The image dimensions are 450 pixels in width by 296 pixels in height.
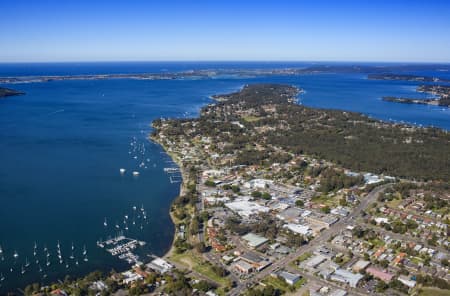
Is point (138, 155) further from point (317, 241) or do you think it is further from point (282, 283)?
point (282, 283)

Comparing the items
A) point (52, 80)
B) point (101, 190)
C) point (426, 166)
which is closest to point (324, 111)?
point (426, 166)

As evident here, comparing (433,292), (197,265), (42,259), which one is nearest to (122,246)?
(42,259)

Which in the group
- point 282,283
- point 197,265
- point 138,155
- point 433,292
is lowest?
point 433,292

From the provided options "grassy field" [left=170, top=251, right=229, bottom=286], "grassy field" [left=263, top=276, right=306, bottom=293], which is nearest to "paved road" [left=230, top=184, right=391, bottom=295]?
"grassy field" [left=263, top=276, right=306, bottom=293]

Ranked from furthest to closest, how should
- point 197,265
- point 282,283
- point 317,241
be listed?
point 317,241
point 197,265
point 282,283

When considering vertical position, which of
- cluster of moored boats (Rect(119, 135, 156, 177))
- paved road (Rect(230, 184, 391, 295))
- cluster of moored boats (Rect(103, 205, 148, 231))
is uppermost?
cluster of moored boats (Rect(119, 135, 156, 177))

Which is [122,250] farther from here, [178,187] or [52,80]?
[52,80]

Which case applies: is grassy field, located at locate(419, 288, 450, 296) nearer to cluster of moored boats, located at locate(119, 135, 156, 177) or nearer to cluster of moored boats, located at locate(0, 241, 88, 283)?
cluster of moored boats, located at locate(0, 241, 88, 283)

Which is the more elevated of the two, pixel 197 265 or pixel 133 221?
pixel 133 221
